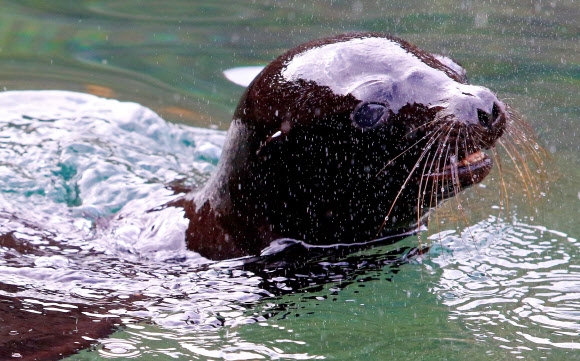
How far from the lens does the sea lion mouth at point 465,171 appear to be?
3.77 meters

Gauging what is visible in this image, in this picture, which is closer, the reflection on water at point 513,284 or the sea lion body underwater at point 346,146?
the reflection on water at point 513,284

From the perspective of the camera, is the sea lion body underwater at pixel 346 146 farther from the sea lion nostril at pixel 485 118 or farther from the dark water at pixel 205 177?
the dark water at pixel 205 177

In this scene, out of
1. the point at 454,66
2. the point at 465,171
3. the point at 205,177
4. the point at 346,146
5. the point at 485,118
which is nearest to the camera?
the point at 485,118

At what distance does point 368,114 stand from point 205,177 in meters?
2.62

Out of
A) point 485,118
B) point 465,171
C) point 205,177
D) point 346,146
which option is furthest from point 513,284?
point 205,177

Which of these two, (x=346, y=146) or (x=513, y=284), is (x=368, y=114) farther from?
(x=513, y=284)

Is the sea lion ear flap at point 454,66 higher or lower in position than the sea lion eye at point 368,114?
higher

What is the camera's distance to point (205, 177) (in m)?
6.38

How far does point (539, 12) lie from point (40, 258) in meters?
5.48

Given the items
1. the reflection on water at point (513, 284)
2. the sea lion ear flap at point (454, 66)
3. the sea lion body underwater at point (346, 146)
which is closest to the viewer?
the reflection on water at point (513, 284)

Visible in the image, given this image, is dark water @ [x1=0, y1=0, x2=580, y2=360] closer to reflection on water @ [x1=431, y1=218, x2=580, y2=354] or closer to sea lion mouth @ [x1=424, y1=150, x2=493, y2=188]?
reflection on water @ [x1=431, y1=218, x2=580, y2=354]

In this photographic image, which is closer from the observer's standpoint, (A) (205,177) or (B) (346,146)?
(B) (346,146)

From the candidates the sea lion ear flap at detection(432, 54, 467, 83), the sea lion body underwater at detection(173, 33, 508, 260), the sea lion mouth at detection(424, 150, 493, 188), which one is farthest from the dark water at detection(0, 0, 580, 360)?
the sea lion ear flap at detection(432, 54, 467, 83)

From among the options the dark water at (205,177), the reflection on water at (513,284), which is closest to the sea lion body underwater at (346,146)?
the dark water at (205,177)
